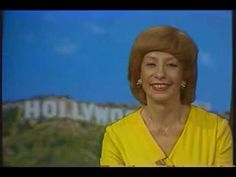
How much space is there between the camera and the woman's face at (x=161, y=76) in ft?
13.3

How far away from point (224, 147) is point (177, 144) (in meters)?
0.31

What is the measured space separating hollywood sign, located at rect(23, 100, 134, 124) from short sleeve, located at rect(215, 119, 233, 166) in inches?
24.5

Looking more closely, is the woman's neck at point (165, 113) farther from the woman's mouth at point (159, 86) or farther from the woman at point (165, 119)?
the woman's mouth at point (159, 86)

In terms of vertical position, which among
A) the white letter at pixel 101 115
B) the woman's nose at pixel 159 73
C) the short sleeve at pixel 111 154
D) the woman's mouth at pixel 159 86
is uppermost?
the woman's nose at pixel 159 73

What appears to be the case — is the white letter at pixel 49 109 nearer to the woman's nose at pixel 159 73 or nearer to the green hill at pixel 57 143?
the green hill at pixel 57 143

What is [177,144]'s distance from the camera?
406cm

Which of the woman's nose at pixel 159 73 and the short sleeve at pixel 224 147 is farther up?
the woman's nose at pixel 159 73

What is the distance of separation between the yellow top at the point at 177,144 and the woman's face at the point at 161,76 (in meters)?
0.17

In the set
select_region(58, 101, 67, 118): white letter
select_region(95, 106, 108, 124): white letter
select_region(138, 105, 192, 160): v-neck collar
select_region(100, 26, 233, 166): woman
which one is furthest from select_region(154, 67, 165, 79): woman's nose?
select_region(58, 101, 67, 118): white letter

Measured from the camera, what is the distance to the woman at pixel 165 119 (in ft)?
13.3

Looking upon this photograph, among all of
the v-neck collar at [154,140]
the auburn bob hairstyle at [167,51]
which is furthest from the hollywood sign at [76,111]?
the auburn bob hairstyle at [167,51]

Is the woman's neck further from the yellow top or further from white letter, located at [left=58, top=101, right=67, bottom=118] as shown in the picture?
white letter, located at [left=58, top=101, right=67, bottom=118]

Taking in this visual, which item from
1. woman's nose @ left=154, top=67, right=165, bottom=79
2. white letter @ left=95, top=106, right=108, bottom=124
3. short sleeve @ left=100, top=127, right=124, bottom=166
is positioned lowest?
short sleeve @ left=100, top=127, right=124, bottom=166

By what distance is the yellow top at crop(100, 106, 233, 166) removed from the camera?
4.05 m
